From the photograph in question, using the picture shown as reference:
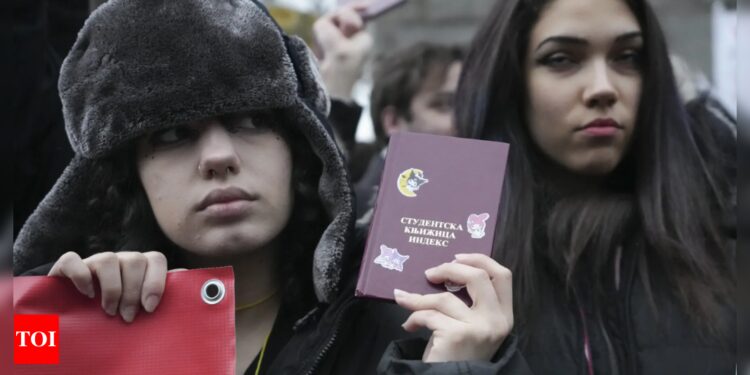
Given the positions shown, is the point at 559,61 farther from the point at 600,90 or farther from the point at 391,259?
the point at 391,259

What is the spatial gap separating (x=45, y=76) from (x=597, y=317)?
49.9 inches

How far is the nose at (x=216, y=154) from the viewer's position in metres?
2.01

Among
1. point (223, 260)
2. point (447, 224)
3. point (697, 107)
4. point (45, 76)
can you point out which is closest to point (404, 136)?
point (447, 224)

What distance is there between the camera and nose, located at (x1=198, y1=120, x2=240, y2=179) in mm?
2014

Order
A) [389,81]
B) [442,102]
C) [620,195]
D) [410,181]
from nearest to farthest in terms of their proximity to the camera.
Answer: [410,181] < [620,195] < [442,102] < [389,81]

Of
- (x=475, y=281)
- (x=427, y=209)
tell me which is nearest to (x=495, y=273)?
(x=475, y=281)

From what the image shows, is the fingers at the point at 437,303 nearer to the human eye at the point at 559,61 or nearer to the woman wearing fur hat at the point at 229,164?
the woman wearing fur hat at the point at 229,164

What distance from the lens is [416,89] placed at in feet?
13.7

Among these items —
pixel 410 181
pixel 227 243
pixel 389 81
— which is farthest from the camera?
pixel 389 81

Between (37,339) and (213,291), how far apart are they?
1.01 ft

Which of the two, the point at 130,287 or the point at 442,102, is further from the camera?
the point at 442,102

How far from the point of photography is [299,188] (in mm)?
2188

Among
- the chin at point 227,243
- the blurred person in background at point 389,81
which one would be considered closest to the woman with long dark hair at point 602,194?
the chin at point 227,243

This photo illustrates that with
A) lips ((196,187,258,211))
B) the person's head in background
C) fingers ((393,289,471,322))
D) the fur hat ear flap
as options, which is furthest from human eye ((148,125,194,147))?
the person's head in background
